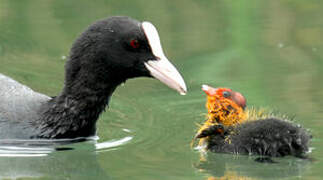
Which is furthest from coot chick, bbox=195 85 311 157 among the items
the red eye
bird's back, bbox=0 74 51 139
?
bird's back, bbox=0 74 51 139

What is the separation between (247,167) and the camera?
6551mm

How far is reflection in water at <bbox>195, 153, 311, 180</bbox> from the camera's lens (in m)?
6.33

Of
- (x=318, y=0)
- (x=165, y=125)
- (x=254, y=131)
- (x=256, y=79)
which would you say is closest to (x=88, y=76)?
(x=165, y=125)

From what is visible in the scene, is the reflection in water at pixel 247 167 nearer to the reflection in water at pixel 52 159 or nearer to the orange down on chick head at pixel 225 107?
the orange down on chick head at pixel 225 107

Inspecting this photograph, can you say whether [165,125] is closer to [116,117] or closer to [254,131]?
[116,117]

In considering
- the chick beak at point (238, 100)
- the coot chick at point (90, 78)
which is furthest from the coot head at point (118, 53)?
the chick beak at point (238, 100)

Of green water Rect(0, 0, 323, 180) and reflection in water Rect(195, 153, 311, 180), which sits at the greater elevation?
green water Rect(0, 0, 323, 180)

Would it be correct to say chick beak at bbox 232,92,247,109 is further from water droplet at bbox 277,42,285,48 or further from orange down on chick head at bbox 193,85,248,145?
water droplet at bbox 277,42,285,48

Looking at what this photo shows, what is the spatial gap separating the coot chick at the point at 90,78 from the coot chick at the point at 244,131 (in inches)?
19.5

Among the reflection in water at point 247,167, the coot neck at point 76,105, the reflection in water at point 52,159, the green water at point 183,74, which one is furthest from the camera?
the coot neck at point 76,105

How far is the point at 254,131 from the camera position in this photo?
266 inches

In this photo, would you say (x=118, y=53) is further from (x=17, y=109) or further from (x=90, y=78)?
(x=17, y=109)

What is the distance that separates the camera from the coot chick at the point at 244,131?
667cm

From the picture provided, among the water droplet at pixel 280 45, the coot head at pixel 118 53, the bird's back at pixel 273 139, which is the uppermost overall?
the water droplet at pixel 280 45
